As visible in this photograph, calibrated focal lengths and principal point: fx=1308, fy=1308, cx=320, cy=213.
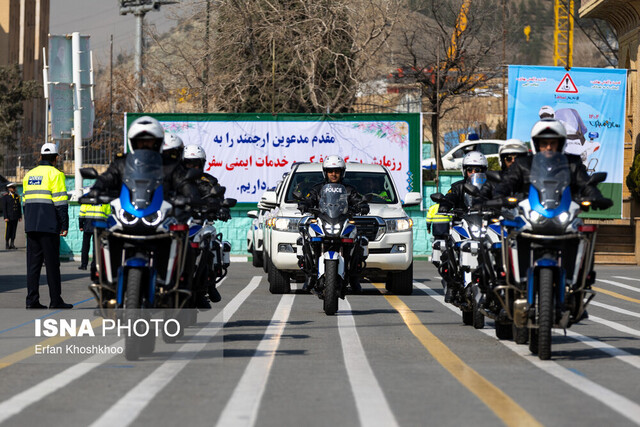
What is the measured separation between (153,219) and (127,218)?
20 centimetres

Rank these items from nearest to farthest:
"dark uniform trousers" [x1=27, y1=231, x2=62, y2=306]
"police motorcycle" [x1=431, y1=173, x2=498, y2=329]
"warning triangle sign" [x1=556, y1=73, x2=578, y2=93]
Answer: "police motorcycle" [x1=431, y1=173, x2=498, y2=329] < "dark uniform trousers" [x1=27, y1=231, x2=62, y2=306] < "warning triangle sign" [x1=556, y1=73, x2=578, y2=93]

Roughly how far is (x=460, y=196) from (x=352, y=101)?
2494 cm

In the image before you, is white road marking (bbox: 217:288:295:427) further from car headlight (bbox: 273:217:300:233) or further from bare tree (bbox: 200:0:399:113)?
bare tree (bbox: 200:0:399:113)

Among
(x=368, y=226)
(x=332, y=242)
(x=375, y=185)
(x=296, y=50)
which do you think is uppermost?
(x=296, y=50)

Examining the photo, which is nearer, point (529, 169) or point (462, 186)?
point (529, 169)

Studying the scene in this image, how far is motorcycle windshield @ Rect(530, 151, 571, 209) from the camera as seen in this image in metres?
10.6

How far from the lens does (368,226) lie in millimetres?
18484

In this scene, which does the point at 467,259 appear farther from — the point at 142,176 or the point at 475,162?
the point at 142,176

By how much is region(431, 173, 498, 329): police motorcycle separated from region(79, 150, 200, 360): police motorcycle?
3053mm

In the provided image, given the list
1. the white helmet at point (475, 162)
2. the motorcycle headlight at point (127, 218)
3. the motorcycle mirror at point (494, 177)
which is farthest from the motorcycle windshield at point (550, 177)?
the white helmet at point (475, 162)

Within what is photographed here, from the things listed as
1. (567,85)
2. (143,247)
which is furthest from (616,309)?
(567,85)

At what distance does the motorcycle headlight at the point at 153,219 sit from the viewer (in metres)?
10.2

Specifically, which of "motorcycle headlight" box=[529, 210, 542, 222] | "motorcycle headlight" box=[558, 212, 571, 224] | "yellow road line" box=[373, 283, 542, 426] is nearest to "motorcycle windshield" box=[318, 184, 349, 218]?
"yellow road line" box=[373, 283, 542, 426]

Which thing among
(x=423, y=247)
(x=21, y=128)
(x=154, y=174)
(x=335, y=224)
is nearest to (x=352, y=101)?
(x=423, y=247)
